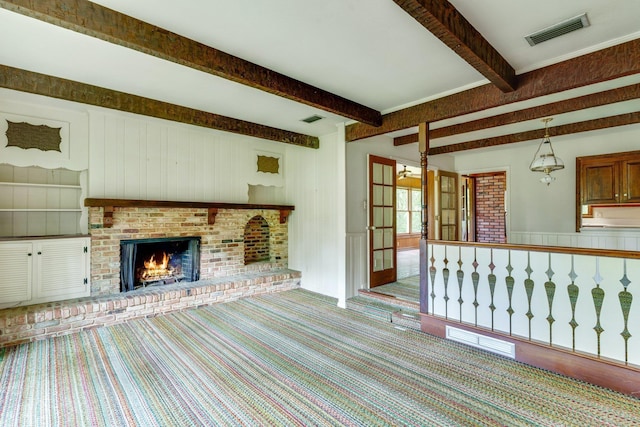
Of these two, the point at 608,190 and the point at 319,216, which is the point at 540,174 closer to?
the point at 608,190

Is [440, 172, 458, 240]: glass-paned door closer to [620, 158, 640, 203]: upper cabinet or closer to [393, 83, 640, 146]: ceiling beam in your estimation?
[393, 83, 640, 146]: ceiling beam

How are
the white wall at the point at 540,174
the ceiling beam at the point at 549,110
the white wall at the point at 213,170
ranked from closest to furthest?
the ceiling beam at the point at 549,110
the white wall at the point at 213,170
the white wall at the point at 540,174

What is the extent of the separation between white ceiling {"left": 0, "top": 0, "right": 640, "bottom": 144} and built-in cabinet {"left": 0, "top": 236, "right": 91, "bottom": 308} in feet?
6.85

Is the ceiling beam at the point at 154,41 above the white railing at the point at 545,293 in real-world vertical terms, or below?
above

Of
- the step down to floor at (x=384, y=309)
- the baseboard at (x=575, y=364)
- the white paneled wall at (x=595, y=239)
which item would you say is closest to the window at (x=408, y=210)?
the white paneled wall at (x=595, y=239)

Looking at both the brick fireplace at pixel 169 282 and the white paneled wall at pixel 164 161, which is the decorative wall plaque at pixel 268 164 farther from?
the brick fireplace at pixel 169 282

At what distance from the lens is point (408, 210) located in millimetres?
10805

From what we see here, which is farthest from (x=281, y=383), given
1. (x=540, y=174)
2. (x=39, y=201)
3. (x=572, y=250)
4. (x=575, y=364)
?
(x=540, y=174)

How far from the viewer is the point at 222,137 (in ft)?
17.6

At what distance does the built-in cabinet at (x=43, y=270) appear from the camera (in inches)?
143

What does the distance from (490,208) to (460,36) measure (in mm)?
7407

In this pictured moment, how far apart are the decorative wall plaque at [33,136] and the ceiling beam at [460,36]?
175 inches

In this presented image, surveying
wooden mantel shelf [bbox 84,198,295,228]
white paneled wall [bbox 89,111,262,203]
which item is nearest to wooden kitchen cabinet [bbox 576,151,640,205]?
wooden mantel shelf [bbox 84,198,295,228]

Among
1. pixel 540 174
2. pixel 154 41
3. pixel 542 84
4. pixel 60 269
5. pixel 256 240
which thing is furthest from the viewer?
pixel 256 240
